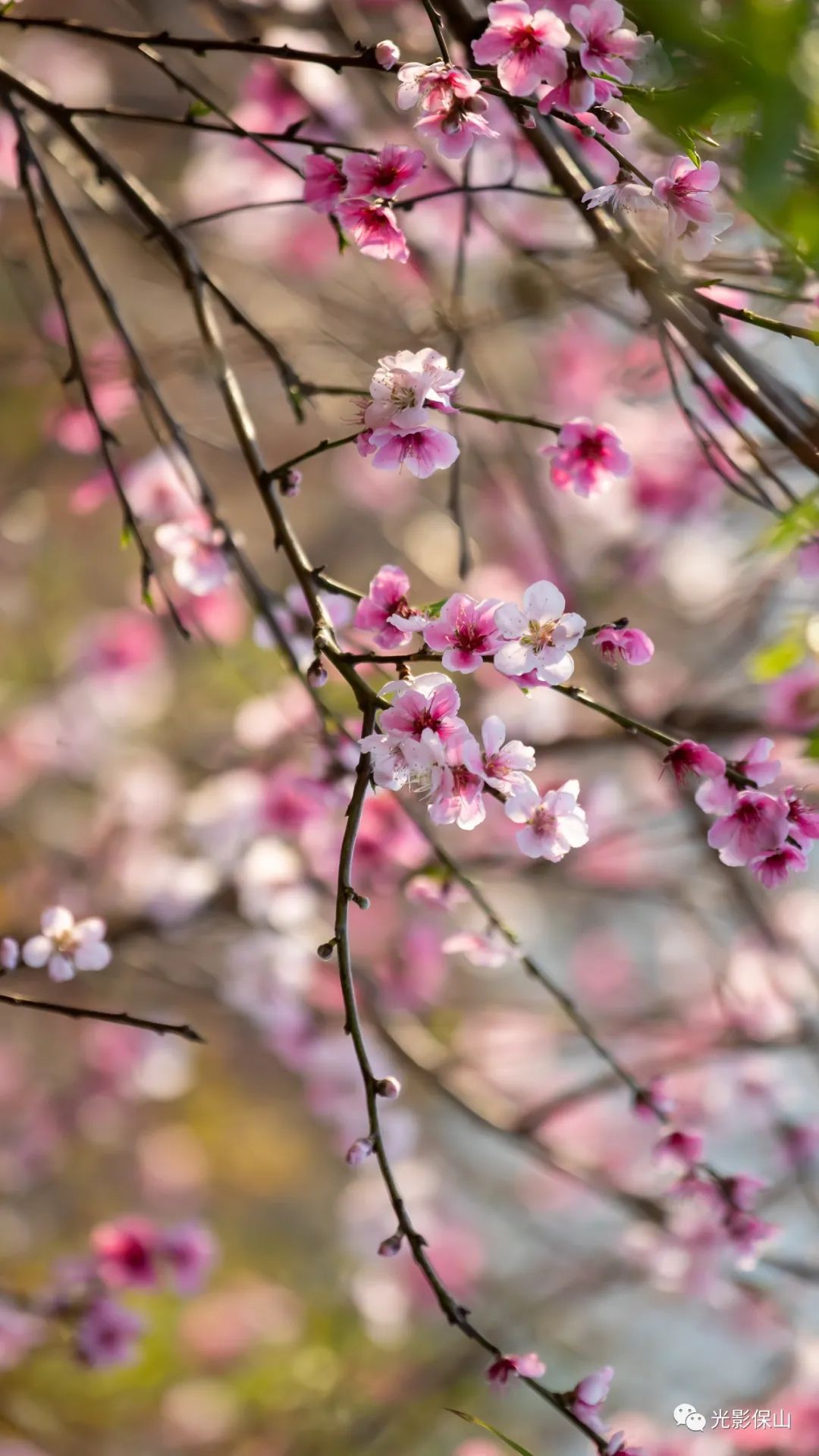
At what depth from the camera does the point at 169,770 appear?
193 centimetres

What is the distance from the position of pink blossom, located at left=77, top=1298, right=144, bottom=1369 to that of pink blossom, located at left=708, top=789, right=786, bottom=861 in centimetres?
83

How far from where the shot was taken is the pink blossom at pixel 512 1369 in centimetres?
63

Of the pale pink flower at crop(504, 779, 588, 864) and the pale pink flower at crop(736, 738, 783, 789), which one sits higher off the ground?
the pale pink flower at crop(736, 738, 783, 789)

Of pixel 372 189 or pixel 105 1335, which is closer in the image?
pixel 372 189

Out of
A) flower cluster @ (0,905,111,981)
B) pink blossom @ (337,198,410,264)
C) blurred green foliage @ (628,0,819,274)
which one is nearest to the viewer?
blurred green foliage @ (628,0,819,274)

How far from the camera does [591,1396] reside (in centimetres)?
63

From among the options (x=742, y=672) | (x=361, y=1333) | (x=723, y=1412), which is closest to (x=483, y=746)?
(x=723, y=1412)

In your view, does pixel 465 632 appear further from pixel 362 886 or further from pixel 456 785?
pixel 362 886

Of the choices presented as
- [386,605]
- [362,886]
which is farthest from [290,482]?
[362,886]

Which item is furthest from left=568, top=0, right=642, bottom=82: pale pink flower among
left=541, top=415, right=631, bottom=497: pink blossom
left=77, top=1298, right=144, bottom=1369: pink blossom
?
left=77, top=1298, right=144, bottom=1369: pink blossom

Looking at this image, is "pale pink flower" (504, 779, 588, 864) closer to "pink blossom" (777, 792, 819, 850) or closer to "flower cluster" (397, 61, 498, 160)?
"pink blossom" (777, 792, 819, 850)

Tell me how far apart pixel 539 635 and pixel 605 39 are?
29 cm

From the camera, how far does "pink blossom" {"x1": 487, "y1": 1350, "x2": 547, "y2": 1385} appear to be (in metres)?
0.63

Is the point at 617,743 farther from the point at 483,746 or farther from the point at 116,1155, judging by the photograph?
the point at 116,1155
